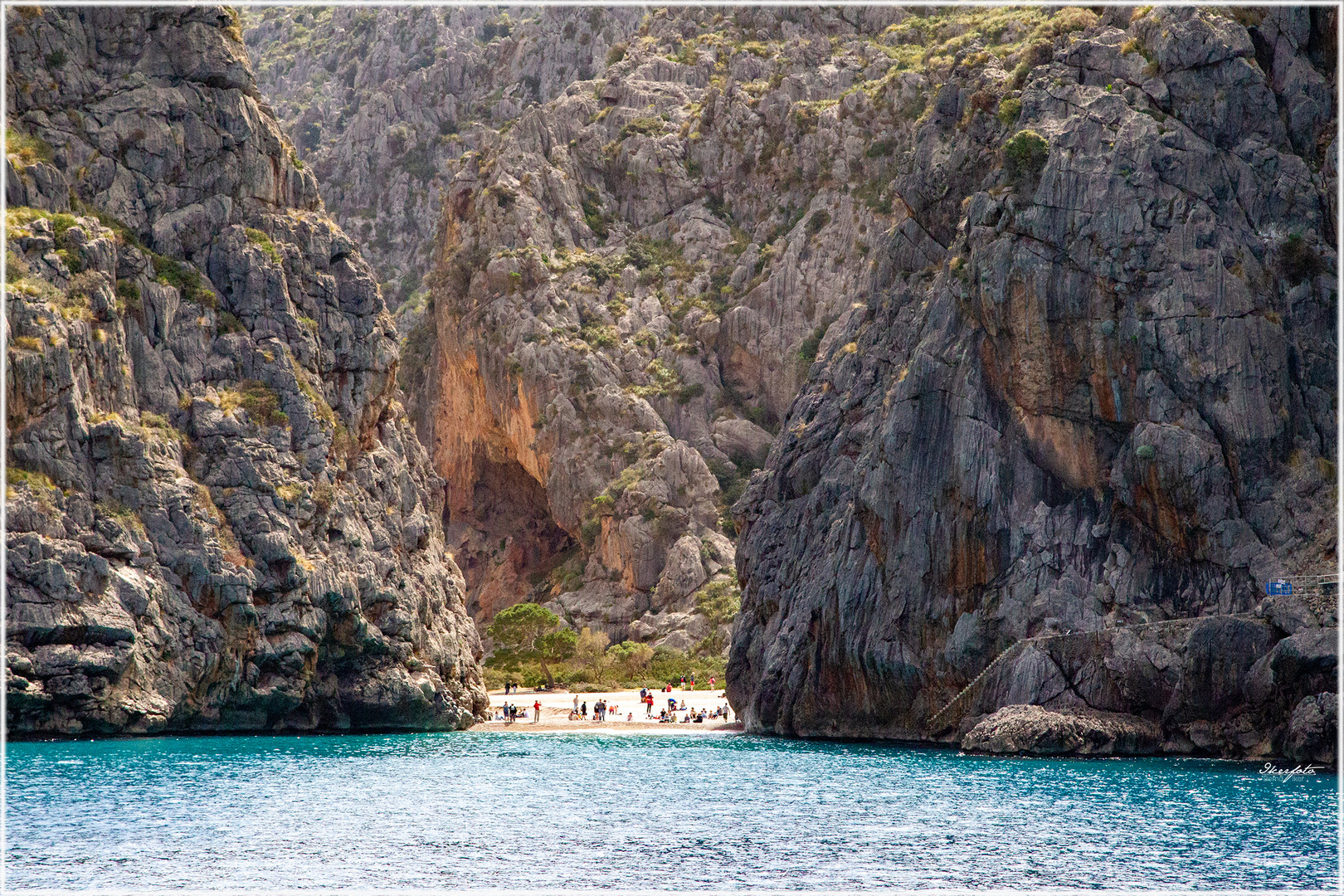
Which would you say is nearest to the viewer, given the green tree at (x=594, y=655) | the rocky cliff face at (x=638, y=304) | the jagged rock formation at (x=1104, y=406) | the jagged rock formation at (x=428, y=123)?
the jagged rock formation at (x=1104, y=406)

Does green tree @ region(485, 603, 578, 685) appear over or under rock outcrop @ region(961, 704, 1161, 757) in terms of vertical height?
over

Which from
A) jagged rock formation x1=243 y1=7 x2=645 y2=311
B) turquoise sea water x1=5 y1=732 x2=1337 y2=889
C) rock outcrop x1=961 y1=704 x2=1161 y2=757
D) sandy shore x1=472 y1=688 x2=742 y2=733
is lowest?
sandy shore x1=472 y1=688 x2=742 y2=733

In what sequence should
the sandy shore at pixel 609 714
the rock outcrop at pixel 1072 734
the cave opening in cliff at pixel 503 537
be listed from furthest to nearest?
1. the cave opening in cliff at pixel 503 537
2. the sandy shore at pixel 609 714
3. the rock outcrop at pixel 1072 734

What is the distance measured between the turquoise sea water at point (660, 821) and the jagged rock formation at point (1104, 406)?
6.84 metres

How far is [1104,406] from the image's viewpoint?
239ft

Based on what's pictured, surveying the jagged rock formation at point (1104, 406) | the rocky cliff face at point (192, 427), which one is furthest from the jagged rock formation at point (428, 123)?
the jagged rock formation at point (1104, 406)

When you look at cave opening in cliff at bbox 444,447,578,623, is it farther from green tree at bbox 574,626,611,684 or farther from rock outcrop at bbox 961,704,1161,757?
rock outcrop at bbox 961,704,1161,757

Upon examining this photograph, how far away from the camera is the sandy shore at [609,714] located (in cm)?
9344

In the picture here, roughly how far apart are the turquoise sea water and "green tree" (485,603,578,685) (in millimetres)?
45066

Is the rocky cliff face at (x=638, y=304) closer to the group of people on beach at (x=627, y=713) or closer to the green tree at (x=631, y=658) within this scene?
the green tree at (x=631, y=658)

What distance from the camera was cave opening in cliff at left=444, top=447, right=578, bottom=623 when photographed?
145 meters

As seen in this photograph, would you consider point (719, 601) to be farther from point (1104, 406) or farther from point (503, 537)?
point (1104, 406)

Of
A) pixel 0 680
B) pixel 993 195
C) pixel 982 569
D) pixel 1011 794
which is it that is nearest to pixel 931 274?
pixel 993 195

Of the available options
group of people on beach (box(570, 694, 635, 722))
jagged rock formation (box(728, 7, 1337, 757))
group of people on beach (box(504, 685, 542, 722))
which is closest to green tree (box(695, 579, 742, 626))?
group of people on beach (box(570, 694, 635, 722))
